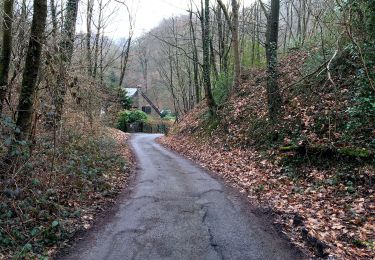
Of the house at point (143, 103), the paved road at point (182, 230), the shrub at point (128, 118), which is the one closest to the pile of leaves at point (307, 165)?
the paved road at point (182, 230)

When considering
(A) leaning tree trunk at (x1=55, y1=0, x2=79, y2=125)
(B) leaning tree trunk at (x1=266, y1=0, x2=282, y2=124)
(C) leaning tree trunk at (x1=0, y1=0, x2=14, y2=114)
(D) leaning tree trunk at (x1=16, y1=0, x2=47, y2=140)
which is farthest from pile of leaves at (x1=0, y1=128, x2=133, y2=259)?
(B) leaning tree trunk at (x1=266, y1=0, x2=282, y2=124)

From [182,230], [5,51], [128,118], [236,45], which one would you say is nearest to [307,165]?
[182,230]

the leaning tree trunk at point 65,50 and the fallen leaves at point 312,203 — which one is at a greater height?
the leaning tree trunk at point 65,50

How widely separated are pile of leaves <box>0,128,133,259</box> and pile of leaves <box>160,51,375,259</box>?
12.5ft

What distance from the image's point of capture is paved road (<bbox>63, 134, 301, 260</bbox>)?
17.7ft

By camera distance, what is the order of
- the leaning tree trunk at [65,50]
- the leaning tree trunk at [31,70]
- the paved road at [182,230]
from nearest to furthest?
the paved road at [182,230] < the leaning tree trunk at [31,70] < the leaning tree trunk at [65,50]

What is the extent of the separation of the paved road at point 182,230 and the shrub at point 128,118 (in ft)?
105

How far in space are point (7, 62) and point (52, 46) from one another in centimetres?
134

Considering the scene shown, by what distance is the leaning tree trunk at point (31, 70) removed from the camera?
Answer: 729cm

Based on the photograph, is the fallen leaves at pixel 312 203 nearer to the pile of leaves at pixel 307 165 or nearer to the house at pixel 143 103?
the pile of leaves at pixel 307 165

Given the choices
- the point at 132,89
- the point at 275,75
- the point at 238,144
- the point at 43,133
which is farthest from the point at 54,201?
the point at 132,89

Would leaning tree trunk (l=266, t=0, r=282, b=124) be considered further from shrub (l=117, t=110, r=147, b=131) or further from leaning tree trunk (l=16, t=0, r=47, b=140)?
shrub (l=117, t=110, r=147, b=131)

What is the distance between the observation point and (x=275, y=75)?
1308 centimetres

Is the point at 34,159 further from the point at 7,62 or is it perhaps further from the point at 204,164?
the point at 204,164
